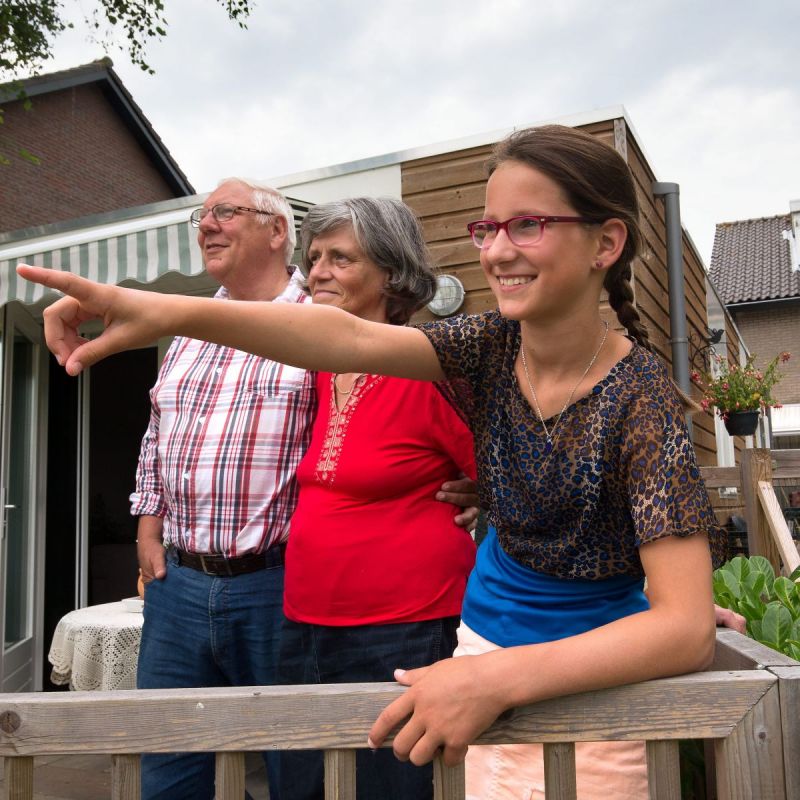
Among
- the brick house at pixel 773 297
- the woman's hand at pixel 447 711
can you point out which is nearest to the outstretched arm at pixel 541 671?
the woman's hand at pixel 447 711

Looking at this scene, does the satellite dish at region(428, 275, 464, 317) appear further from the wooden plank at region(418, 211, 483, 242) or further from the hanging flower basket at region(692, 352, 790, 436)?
the hanging flower basket at region(692, 352, 790, 436)

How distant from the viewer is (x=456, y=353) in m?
1.17

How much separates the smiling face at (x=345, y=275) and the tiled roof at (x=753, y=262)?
24705mm

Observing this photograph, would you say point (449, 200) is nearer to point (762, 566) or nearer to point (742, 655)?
point (762, 566)

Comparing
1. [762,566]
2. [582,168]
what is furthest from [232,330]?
[762,566]

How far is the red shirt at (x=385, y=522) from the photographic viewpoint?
1594 millimetres

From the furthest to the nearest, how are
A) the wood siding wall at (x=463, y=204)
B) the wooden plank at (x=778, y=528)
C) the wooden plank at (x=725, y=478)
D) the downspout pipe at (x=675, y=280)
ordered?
the downspout pipe at (x=675, y=280), the wood siding wall at (x=463, y=204), the wooden plank at (x=725, y=478), the wooden plank at (x=778, y=528)

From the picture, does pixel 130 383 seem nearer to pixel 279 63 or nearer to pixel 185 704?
pixel 279 63

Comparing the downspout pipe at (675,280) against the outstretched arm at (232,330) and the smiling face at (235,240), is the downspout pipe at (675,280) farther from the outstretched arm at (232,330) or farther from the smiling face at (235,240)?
the outstretched arm at (232,330)

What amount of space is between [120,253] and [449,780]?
14.0ft

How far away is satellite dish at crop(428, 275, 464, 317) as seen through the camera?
498 cm

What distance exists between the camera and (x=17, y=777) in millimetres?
960

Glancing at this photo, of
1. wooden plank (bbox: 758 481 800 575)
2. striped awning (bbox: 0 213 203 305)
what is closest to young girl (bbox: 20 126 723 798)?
wooden plank (bbox: 758 481 800 575)

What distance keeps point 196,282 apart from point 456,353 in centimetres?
463
